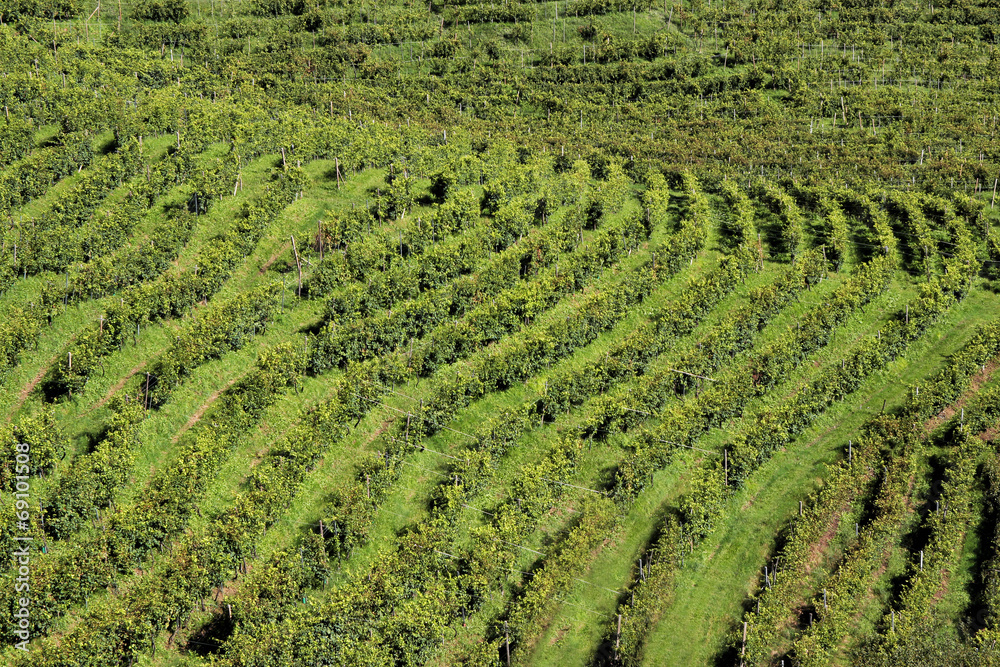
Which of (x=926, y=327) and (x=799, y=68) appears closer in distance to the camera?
(x=926, y=327)

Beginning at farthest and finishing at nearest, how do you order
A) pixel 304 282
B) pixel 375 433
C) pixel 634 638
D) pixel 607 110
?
pixel 607 110
pixel 304 282
pixel 375 433
pixel 634 638

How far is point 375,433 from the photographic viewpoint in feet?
181

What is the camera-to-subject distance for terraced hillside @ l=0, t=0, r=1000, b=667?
45594 mm

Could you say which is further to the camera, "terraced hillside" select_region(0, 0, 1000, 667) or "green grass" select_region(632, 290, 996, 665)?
"green grass" select_region(632, 290, 996, 665)

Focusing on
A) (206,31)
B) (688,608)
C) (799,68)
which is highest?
(206,31)

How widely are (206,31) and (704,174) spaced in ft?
172

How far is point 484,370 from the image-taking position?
2292 inches

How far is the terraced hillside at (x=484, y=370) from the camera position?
150 feet

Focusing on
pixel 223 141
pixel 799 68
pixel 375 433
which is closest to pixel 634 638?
pixel 375 433

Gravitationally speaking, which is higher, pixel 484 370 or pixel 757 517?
pixel 484 370

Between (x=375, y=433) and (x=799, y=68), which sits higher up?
(x=799, y=68)

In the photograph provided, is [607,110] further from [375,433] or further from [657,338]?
[375,433]

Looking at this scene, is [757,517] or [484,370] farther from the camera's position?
[484,370]

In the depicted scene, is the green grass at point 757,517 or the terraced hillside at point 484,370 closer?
the terraced hillside at point 484,370
